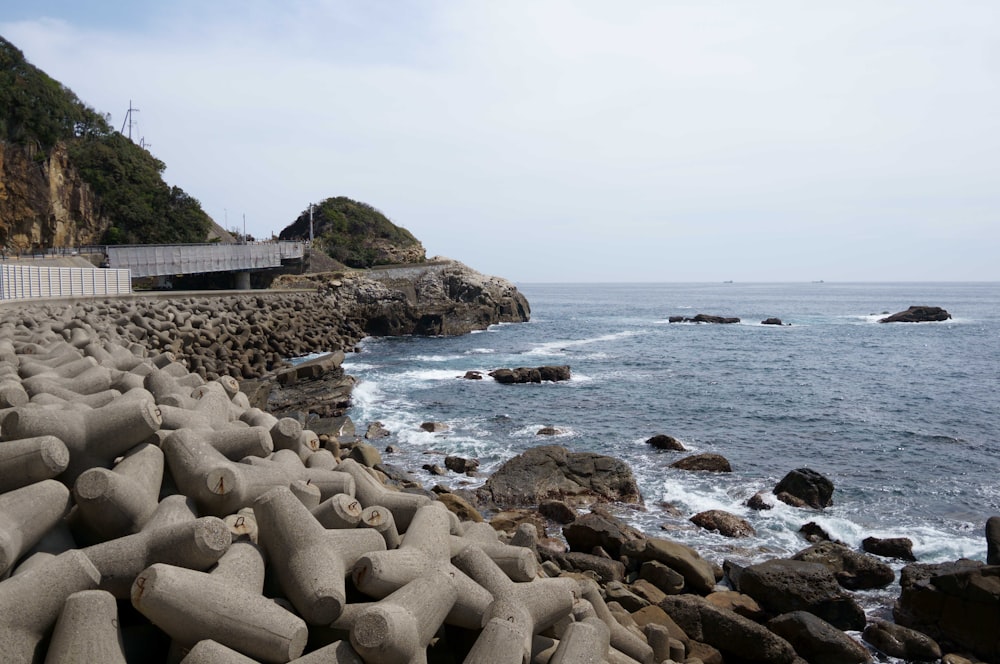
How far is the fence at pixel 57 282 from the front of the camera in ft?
78.3

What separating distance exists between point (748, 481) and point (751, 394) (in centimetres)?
1351

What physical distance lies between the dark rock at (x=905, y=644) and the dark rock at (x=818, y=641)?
377 millimetres

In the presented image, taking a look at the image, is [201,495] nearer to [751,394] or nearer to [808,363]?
[751,394]

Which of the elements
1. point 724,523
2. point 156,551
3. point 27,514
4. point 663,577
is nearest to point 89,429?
point 27,514

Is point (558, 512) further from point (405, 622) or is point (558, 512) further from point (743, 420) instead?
point (743, 420)

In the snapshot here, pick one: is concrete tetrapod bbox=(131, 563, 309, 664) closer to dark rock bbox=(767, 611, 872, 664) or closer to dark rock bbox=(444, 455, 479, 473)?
dark rock bbox=(767, 611, 872, 664)

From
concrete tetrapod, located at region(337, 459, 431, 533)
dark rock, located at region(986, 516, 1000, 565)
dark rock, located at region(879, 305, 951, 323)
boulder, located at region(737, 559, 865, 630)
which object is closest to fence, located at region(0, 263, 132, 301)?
concrete tetrapod, located at region(337, 459, 431, 533)

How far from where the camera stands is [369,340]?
46906 millimetres

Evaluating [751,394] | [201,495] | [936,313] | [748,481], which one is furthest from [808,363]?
[936,313]

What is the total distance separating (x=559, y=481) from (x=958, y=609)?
7613 mm

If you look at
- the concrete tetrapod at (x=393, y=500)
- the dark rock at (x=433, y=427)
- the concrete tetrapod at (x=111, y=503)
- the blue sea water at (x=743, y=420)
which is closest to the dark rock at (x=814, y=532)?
the blue sea water at (x=743, y=420)

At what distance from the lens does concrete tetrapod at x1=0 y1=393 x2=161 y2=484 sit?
5.08 m

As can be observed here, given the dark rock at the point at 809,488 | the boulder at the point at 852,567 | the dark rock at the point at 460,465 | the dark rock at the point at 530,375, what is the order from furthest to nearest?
the dark rock at the point at 530,375 < the dark rock at the point at 460,465 < the dark rock at the point at 809,488 < the boulder at the point at 852,567

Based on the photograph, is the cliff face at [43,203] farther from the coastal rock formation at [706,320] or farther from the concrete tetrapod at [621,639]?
the coastal rock formation at [706,320]
